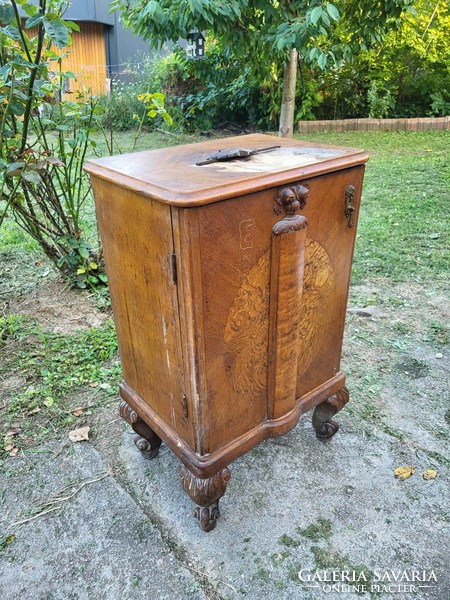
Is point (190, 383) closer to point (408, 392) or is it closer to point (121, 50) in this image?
point (408, 392)

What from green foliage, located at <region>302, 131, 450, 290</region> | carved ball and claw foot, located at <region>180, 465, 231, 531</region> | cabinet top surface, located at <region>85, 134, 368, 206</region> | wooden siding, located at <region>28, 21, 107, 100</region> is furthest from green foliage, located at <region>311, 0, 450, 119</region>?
carved ball and claw foot, located at <region>180, 465, 231, 531</region>

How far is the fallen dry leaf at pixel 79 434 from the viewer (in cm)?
196

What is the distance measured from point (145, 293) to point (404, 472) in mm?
1143

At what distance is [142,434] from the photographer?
1.79 metres

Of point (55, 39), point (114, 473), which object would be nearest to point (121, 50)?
point (55, 39)

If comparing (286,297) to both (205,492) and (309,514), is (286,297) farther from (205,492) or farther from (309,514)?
(309,514)

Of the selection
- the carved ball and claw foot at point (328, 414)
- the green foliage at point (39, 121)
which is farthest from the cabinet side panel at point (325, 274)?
the green foliage at point (39, 121)

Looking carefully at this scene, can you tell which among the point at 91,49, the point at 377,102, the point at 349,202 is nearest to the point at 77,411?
the point at 349,202

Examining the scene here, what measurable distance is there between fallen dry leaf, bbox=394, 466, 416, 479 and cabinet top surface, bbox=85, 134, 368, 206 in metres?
1.10

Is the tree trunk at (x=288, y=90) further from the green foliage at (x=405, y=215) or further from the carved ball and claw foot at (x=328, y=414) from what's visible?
the carved ball and claw foot at (x=328, y=414)

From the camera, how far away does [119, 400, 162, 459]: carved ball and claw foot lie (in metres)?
1.77

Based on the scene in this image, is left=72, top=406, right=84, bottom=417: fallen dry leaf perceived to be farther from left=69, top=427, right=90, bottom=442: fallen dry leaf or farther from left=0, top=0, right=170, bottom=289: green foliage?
left=0, top=0, right=170, bottom=289: green foliage

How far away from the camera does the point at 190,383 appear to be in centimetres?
135

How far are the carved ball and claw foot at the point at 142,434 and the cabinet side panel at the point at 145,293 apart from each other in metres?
0.12
